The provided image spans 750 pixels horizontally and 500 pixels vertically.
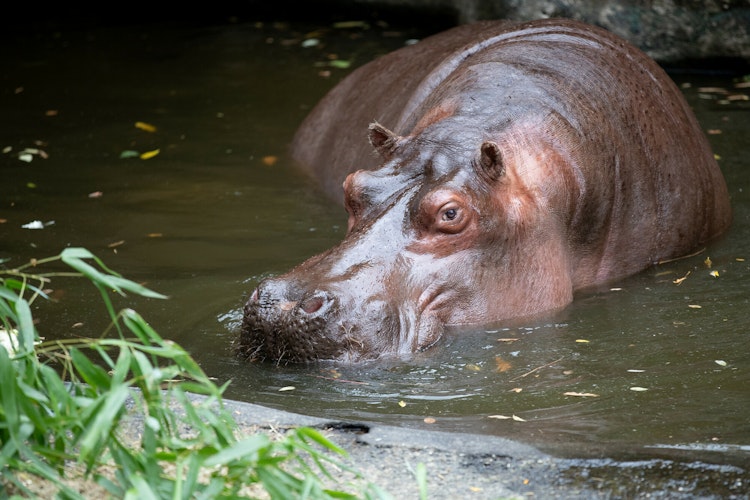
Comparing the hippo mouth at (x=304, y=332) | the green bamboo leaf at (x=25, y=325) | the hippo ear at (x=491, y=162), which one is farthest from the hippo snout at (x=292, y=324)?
the green bamboo leaf at (x=25, y=325)

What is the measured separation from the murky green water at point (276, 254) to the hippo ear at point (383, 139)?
0.93m

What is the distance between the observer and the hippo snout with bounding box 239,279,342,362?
453 cm

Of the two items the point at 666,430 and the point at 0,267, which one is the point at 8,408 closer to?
the point at 666,430

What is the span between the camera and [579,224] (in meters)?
5.55

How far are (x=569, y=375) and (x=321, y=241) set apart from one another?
7.53 feet

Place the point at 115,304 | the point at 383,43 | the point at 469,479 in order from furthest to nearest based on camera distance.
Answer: the point at 383,43
the point at 115,304
the point at 469,479

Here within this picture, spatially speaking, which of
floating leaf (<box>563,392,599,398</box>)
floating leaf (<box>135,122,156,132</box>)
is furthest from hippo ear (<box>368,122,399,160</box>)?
floating leaf (<box>135,122,156,132</box>)

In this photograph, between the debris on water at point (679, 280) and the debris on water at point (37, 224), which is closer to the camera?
the debris on water at point (679, 280)

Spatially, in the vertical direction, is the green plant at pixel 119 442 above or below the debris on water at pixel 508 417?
above

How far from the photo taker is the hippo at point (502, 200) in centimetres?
466

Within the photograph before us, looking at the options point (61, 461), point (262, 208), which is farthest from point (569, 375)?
point (262, 208)

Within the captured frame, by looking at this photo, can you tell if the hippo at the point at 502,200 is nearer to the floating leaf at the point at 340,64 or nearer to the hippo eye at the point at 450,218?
the hippo eye at the point at 450,218

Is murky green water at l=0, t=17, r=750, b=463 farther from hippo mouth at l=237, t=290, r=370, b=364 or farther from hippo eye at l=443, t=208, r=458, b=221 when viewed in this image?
hippo eye at l=443, t=208, r=458, b=221

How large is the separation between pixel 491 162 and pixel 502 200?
7.5 inches
